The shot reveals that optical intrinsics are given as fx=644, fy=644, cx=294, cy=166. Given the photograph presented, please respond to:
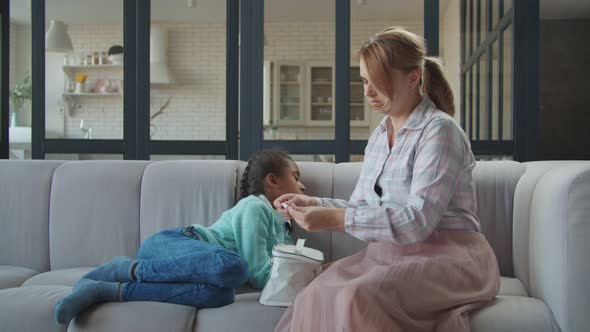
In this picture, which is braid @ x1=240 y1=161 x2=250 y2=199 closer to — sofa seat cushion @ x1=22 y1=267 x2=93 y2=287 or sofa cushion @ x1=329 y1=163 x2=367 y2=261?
sofa cushion @ x1=329 y1=163 x2=367 y2=261

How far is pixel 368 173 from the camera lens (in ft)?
7.40

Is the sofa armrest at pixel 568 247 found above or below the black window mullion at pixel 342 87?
below

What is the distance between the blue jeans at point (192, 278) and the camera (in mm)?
2152

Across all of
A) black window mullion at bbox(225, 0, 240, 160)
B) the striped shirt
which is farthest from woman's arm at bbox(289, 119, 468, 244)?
black window mullion at bbox(225, 0, 240, 160)

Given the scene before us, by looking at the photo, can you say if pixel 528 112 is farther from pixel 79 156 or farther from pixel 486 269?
pixel 79 156

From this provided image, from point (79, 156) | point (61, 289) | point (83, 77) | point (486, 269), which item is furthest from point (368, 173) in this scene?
point (83, 77)

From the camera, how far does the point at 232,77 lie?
158 inches

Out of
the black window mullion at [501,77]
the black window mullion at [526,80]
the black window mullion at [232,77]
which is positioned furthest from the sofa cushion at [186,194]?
the black window mullion at [501,77]

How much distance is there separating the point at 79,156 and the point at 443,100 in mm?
2686

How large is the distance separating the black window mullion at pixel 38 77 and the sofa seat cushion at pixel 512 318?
3.04 m

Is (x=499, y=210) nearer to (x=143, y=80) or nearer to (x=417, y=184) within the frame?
(x=417, y=184)

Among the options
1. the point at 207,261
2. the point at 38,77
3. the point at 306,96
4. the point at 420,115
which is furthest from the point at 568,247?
the point at 38,77

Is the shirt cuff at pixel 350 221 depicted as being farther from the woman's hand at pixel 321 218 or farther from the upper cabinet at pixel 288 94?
the upper cabinet at pixel 288 94

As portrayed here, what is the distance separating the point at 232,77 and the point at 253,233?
1818 mm
